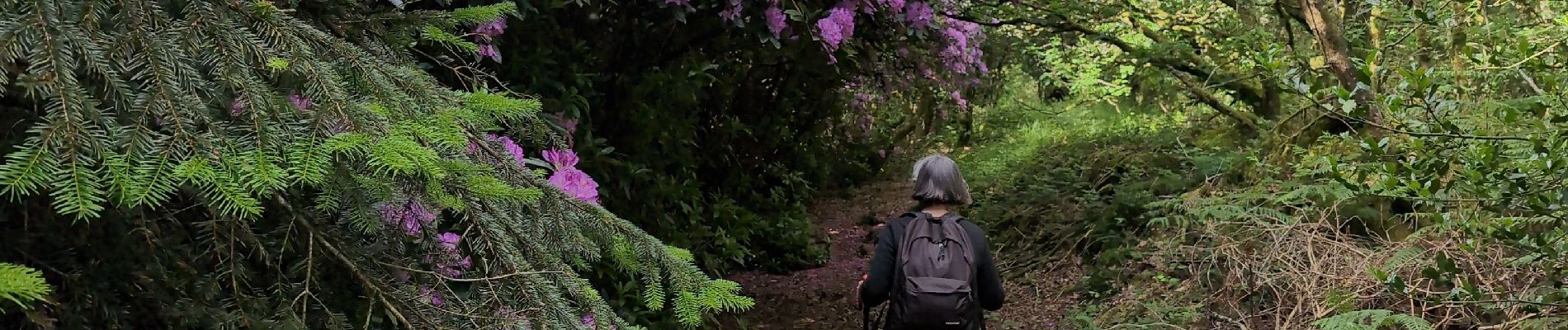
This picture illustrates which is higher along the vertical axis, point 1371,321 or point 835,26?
point 835,26

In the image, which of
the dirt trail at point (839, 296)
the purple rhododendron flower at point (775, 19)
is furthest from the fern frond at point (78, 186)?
the dirt trail at point (839, 296)

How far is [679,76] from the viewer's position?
13.5 feet

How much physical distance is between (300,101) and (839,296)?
535 cm

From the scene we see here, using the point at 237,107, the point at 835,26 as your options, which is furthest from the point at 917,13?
the point at 237,107

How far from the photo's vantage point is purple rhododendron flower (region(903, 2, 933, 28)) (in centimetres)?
456

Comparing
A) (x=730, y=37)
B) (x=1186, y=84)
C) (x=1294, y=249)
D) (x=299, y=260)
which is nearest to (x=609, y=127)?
(x=730, y=37)

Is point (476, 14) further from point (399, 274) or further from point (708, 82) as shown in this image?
point (708, 82)

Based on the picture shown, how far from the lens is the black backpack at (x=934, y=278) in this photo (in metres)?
2.63

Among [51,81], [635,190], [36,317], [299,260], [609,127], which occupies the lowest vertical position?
[635,190]

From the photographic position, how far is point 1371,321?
10.9ft

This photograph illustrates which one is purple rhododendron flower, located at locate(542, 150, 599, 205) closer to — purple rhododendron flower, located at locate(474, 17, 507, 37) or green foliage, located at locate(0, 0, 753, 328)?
purple rhododendron flower, located at locate(474, 17, 507, 37)

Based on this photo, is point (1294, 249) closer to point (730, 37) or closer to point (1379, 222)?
point (1379, 222)

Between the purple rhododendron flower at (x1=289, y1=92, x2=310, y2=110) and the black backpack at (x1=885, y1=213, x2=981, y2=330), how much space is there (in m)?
1.80

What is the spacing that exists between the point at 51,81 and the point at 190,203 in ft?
2.01
